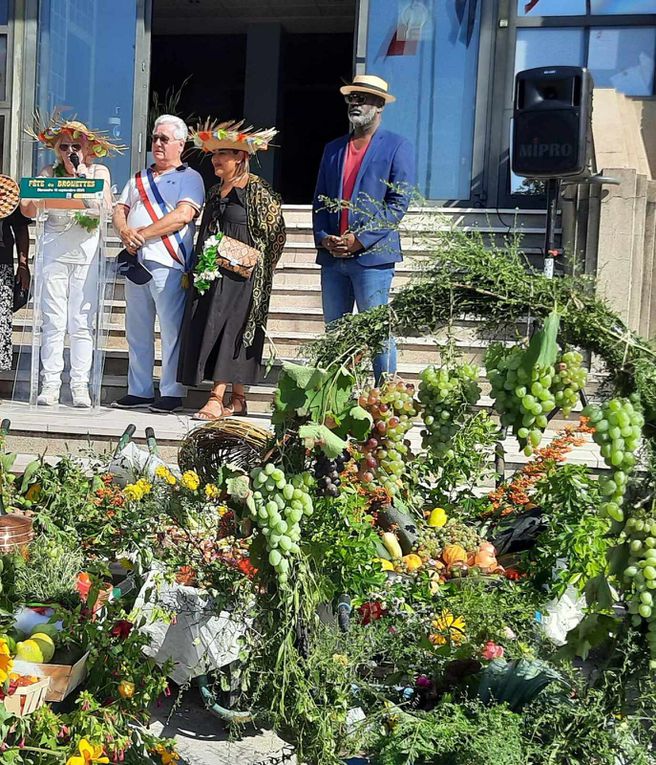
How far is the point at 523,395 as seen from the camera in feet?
5.38

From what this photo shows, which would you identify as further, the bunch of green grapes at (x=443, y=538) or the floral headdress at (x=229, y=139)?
the floral headdress at (x=229, y=139)

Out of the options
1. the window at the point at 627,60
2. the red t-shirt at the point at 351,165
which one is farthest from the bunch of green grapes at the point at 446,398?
the window at the point at 627,60

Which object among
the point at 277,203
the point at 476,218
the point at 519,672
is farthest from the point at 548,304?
the point at 476,218

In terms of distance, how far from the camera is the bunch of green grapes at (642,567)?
1.61m

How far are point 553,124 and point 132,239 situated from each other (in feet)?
9.09

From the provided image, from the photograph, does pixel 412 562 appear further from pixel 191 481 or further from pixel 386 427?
pixel 386 427

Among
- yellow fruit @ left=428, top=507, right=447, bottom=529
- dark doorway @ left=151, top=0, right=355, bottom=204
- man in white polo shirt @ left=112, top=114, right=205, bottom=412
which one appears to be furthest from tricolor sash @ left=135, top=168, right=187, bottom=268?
dark doorway @ left=151, top=0, right=355, bottom=204

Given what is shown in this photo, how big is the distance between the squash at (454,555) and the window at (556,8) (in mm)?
6883

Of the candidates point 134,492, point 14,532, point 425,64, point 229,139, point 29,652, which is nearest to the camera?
point 29,652

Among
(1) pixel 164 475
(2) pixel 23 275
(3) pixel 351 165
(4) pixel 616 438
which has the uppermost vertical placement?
(3) pixel 351 165

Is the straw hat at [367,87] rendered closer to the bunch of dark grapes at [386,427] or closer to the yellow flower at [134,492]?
the yellow flower at [134,492]

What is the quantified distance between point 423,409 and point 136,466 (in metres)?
2.14

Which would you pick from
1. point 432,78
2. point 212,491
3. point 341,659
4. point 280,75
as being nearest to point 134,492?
point 212,491

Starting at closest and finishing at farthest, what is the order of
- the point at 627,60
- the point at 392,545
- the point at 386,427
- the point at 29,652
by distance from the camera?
the point at 386,427, the point at 29,652, the point at 392,545, the point at 627,60
